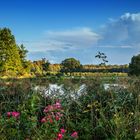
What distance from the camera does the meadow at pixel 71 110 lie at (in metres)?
6.46

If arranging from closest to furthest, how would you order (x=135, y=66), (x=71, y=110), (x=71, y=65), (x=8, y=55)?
1. (x=71, y=110)
2. (x=8, y=55)
3. (x=135, y=66)
4. (x=71, y=65)

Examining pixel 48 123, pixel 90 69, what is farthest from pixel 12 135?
pixel 90 69

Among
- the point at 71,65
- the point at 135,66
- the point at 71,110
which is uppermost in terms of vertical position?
the point at 71,65

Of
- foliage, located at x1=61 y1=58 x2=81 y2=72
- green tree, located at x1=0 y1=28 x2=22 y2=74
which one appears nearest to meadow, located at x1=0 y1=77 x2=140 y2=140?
green tree, located at x1=0 y1=28 x2=22 y2=74

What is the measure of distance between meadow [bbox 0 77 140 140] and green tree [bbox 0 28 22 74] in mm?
54979

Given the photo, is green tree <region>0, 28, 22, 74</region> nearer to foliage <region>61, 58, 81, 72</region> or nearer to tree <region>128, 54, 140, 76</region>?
tree <region>128, 54, 140, 76</region>

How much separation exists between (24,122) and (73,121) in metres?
0.98

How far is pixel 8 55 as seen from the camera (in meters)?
64.1

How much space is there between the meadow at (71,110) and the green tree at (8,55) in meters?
55.0

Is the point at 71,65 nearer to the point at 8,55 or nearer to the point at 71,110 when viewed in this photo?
the point at 8,55

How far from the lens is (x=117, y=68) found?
92.2 m

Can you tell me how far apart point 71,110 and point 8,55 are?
5731 cm

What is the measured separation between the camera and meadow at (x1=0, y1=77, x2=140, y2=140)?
6461mm

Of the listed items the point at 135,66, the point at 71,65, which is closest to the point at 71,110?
the point at 135,66
